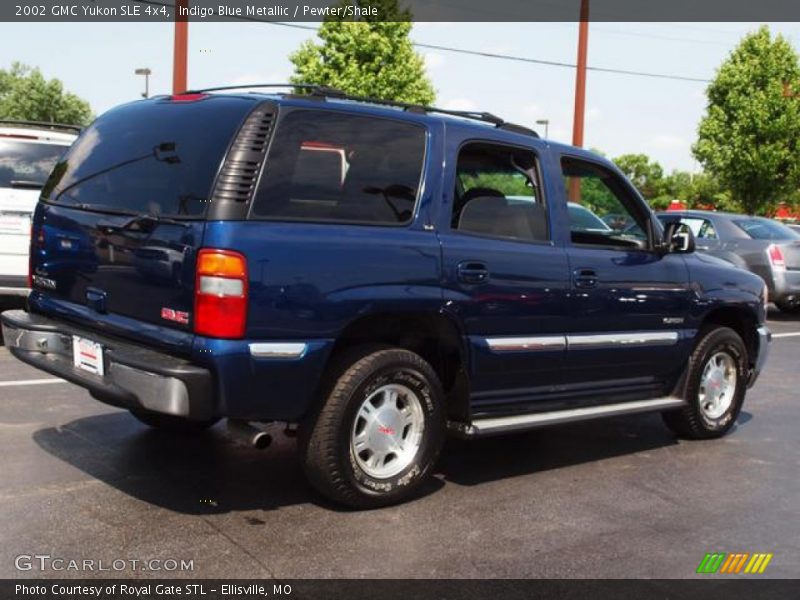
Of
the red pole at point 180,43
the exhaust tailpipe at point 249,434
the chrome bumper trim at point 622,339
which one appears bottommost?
the exhaust tailpipe at point 249,434

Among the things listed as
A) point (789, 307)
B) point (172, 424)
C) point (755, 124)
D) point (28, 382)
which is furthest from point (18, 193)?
point (755, 124)

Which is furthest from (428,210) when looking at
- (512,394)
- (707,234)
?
(707,234)

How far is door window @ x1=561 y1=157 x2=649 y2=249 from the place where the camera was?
5461 mm

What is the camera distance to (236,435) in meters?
4.14

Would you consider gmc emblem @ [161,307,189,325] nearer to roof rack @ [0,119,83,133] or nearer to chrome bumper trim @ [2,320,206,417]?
chrome bumper trim @ [2,320,206,417]

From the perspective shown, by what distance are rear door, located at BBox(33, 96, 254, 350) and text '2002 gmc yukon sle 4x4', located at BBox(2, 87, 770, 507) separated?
0.5 inches

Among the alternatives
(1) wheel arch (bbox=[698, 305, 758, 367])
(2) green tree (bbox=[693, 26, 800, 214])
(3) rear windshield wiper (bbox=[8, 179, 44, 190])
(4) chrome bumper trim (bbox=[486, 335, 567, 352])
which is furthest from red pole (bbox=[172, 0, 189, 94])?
(2) green tree (bbox=[693, 26, 800, 214])

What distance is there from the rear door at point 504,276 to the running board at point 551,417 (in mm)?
79

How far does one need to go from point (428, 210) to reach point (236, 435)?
144 cm

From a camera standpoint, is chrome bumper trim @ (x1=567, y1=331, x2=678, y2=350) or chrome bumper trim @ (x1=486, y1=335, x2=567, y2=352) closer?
chrome bumper trim @ (x1=486, y1=335, x2=567, y2=352)

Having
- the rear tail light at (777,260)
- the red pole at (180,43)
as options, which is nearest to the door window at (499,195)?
the rear tail light at (777,260)

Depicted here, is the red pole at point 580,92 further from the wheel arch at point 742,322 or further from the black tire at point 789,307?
the wheel arch at point 742,322

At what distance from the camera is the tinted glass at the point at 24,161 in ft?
27.0

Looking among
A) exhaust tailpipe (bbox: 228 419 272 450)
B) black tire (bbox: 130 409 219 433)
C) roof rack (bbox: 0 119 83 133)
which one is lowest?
black tire (bbox: 130 409 219 433)
